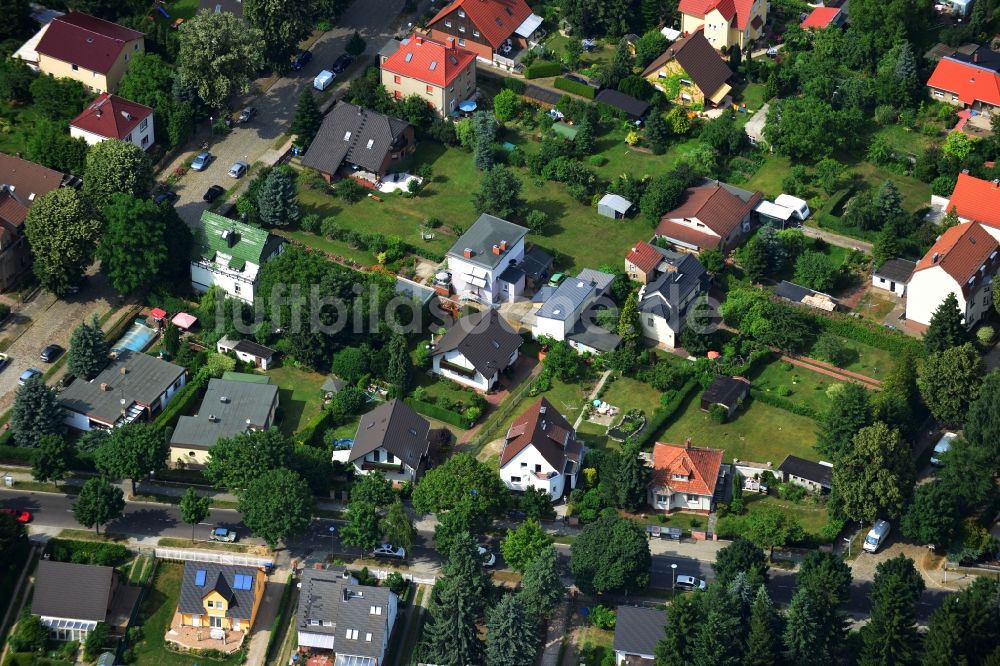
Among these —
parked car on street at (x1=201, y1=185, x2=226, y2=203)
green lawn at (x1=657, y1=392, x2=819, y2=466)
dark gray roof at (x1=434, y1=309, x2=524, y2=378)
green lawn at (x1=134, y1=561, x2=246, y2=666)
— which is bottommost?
green lawn at (x1=134, y1=561, x2=246, y2=666)

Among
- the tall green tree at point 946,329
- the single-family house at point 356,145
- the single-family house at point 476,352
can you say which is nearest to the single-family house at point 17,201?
the single-family house at point 356,145

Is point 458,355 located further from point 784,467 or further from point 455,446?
point 784,467

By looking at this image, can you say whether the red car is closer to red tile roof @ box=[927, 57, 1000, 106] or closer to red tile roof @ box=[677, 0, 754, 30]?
red tile roof @ box=[677, 0, 754, 30]

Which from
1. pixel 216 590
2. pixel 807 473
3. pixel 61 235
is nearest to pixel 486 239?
pixel 807 473

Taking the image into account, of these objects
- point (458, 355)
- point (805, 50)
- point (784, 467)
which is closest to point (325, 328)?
point (458, 355)

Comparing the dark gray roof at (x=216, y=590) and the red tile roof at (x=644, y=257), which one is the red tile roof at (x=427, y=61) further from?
the dark gray roof at (x=216, y=590)

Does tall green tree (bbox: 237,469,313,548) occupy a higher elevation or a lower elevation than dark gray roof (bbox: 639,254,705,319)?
lower

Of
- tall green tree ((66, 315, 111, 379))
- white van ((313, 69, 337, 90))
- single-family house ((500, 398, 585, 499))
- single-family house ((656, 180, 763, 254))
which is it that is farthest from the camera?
white van ((313, 69, 337, 90))

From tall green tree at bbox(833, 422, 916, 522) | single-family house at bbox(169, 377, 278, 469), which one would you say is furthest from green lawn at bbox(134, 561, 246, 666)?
tall green tree at bbox(833, 422, 916, 522)
